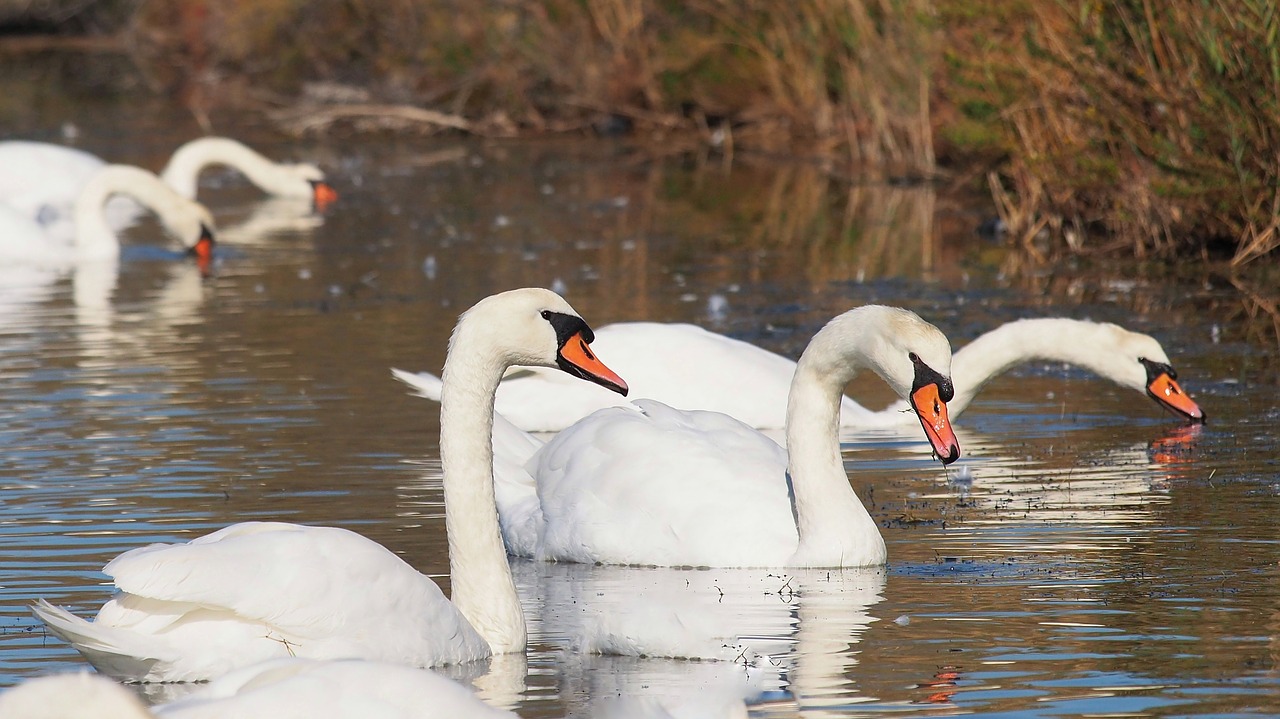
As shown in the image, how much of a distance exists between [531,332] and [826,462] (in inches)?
53.8

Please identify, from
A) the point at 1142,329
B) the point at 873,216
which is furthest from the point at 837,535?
the point at 873,216

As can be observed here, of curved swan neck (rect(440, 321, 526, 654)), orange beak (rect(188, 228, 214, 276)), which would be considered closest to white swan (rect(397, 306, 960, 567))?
curved swan neck (rect(440, 321, 526, 654))

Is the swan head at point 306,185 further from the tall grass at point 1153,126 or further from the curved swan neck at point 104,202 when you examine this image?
the tall grass at point 1153,126

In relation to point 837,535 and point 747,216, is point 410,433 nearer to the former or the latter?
point 837,535

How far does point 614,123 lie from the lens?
2866 centimetres

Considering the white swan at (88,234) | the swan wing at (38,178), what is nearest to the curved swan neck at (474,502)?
the white swan at (88,234)

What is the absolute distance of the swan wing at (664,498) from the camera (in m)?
6.98

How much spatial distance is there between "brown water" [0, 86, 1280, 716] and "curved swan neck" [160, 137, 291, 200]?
231 centimetres

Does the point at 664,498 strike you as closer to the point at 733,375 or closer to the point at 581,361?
the point at 581,361

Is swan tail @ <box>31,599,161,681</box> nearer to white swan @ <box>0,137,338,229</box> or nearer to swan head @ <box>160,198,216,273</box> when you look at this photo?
swan head @ <box>160,198,216,273</box>

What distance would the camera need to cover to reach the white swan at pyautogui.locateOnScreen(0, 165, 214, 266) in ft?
55.7

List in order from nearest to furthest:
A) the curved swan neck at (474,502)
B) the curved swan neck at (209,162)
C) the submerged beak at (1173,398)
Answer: the curved swan neck at (474,502) → the submerged beak at (1173,398) → the curved swan neck at (209,162)

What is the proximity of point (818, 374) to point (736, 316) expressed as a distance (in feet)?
18.8

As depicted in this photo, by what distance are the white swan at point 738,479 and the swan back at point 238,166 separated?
45.6 feet
